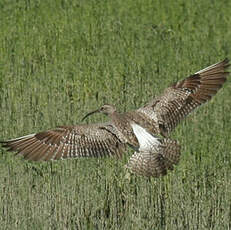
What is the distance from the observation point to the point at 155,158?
322 inches

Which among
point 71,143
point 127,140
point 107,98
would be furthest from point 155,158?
point 107,98

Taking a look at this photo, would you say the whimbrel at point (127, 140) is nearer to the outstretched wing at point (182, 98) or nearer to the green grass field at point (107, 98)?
the outstretched wing at point (182, 98)

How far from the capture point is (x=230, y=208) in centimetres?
863

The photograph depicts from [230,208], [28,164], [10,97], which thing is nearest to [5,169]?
[28,164]

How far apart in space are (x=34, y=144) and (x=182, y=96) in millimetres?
1760

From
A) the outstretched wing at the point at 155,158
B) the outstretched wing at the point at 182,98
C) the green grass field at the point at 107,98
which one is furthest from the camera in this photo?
the outstretched wing at the point at 182,98

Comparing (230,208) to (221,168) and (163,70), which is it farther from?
(163,70)

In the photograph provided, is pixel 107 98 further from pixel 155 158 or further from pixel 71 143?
pixel 155 158

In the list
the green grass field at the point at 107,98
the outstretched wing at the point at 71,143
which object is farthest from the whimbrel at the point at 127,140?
the green grass field at the point at 107,98

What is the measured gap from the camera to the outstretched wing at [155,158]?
812 centimetres

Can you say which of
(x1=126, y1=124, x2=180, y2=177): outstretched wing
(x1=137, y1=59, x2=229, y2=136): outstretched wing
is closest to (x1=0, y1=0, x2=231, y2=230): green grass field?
(x1=137, y1=59, x2=229, y2=136): outstretched wing

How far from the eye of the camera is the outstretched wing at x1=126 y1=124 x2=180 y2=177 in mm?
8117

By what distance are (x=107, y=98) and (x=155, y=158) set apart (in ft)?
7.57

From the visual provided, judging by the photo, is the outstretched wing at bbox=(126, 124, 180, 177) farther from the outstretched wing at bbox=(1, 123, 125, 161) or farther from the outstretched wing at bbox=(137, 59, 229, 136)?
the outstretched wing at bbox=(137, 59, 229, 136)
